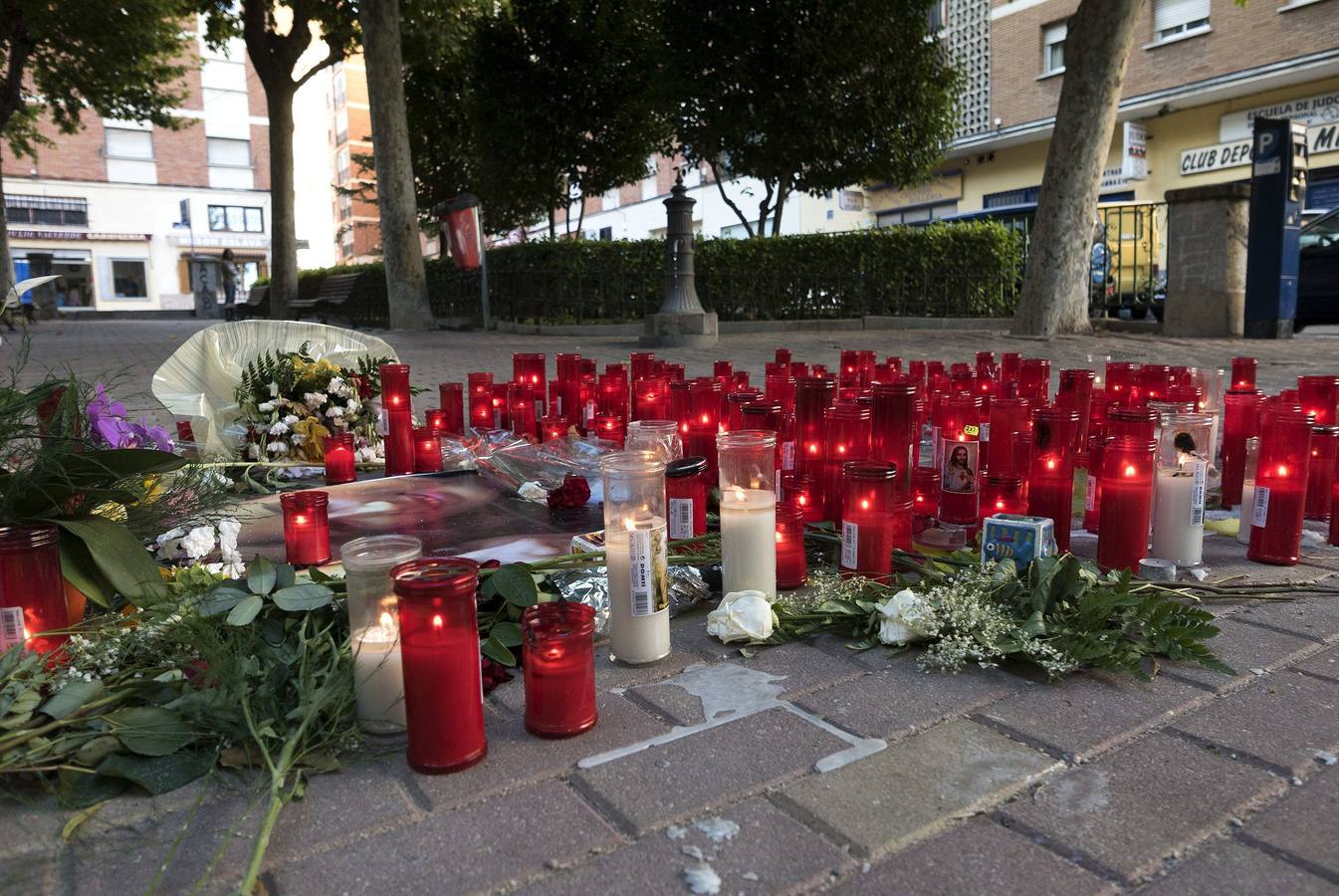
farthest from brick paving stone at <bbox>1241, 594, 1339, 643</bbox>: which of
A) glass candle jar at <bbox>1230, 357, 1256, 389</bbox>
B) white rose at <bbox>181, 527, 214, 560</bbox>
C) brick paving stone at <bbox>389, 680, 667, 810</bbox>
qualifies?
white rose at <bbox>181, 527, 214, 560</bbox>

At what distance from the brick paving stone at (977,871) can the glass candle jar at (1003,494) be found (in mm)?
1578

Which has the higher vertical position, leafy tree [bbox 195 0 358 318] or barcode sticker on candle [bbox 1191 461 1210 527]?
leafy tree [bbox 195 0 358 318]

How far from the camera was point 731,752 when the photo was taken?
5.74 ft

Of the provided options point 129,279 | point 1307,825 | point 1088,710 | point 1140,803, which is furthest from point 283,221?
point 129,279

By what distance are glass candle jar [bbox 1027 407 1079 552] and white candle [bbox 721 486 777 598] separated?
90 cm

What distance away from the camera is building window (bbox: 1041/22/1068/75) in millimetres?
22953

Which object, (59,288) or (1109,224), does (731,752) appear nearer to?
(1109,224)

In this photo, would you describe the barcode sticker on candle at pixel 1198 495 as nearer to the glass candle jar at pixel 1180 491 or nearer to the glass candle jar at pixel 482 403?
the glass candle jar at pixel 1180 491

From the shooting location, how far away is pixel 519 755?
70.3 inches

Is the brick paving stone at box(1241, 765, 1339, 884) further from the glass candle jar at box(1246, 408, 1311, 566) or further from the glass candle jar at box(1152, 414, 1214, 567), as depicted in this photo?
the glass candle jar at box(1246, 408, 1311, 566)

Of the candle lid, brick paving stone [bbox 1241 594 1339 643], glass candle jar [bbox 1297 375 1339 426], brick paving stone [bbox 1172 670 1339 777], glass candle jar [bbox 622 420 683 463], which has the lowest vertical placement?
brick paving stone [bbox 1172 670 1339 777]

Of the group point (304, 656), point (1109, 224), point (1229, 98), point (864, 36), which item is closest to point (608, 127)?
point (864, 36)

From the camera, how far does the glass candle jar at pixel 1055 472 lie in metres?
2.82

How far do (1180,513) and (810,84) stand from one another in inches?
483
